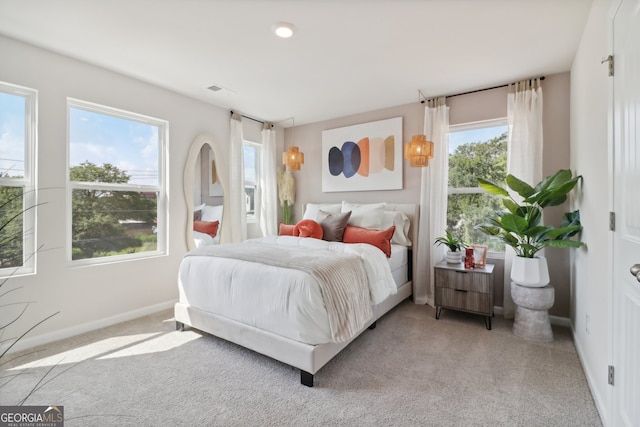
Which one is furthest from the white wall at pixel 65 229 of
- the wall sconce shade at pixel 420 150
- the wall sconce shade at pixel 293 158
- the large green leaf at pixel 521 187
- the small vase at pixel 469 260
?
the large green leaf at pixel 521 187

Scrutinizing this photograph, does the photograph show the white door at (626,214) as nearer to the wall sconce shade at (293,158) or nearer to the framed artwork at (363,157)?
the framed artwork at (363,157)

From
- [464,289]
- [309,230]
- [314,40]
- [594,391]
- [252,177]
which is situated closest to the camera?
[594,391]

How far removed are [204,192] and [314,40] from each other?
2361 millimetres

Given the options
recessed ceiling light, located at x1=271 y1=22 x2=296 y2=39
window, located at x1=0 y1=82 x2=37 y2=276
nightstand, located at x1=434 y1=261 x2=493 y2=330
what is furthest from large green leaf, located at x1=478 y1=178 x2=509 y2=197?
window, located at x1=0 y1=82 x2=37 y2=276

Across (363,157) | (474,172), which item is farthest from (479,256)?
(363,157)

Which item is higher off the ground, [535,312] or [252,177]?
[252,177]

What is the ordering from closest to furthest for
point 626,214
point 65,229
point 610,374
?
point 626,214
point 610,374
point 65,229

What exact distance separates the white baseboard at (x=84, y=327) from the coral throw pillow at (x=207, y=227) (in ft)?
3.10

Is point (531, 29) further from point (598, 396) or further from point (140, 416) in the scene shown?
point (140, 416)

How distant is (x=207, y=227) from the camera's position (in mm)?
3793

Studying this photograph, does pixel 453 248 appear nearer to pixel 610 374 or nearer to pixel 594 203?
pixel 594 203

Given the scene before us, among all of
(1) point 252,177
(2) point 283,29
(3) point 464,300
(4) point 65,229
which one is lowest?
(3) point 464,300

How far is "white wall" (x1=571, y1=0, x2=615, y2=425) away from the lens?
5.35ft

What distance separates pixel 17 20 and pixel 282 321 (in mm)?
2979
